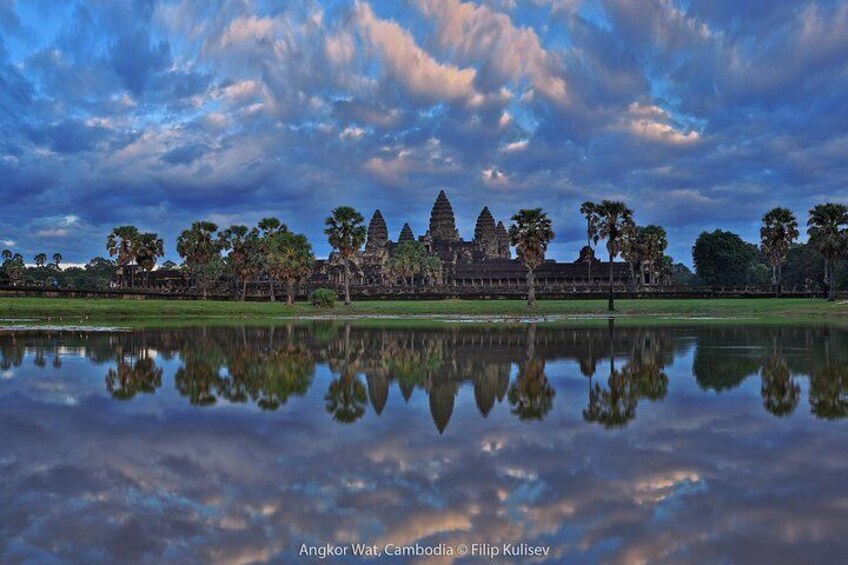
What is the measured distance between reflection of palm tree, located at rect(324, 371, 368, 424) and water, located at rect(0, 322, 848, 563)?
0.10m

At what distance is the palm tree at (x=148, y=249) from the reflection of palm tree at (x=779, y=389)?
296ft

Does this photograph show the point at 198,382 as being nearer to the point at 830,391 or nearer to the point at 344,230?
the point at 830,391

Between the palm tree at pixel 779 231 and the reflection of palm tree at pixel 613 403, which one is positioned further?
the palm tree at pixel 779 231

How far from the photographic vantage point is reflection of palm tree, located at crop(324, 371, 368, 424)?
1243cm

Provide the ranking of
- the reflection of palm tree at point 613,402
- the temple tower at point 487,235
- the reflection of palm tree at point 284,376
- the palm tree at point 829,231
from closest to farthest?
1. the reflection of palm tree at point 613,402
2. the reflection of palm tree at point 284,376
3. the palm tree at point 829,231
4. the temple tower at point 487,235

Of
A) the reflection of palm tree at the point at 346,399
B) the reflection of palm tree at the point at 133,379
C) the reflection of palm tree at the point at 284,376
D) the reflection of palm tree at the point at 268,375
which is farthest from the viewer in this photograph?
the reflection of palm tree at the point at 133,379

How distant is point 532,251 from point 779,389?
57.5 m

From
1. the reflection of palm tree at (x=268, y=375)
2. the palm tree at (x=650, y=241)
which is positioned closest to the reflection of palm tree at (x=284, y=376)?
the reflection of palm tree at (x=268, y=375)

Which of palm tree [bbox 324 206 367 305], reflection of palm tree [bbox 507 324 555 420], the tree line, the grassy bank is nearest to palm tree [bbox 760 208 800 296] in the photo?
the tree line

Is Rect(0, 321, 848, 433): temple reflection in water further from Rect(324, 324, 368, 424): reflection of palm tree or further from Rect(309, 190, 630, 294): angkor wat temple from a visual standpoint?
Rect(309, 190, 630, 294): angkor wat temple

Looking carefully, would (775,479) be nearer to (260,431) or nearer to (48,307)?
(260,431)

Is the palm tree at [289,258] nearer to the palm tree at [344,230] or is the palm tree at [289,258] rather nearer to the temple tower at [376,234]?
the palm tree at [344,230]

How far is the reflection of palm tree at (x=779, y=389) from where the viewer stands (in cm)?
1303

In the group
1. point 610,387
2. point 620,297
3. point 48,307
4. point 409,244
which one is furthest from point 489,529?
point 409,244
